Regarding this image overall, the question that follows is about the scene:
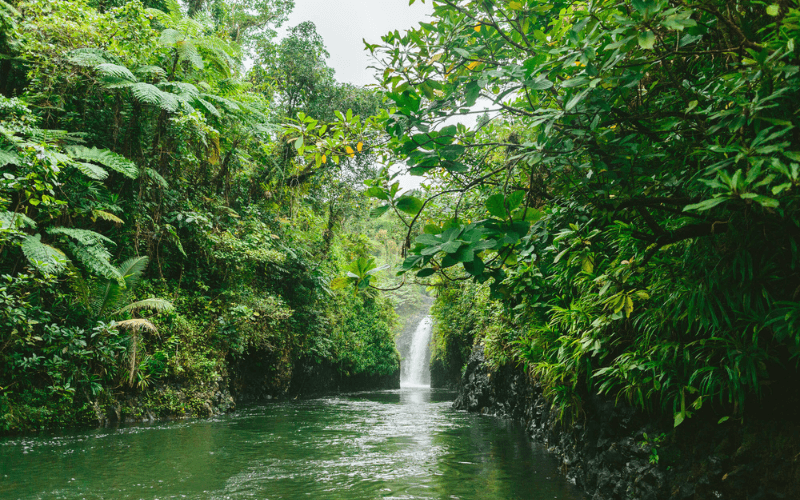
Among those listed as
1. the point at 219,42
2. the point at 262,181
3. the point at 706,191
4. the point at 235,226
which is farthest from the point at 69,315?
the point at 706,191

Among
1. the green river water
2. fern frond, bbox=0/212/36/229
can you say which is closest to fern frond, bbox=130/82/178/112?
fern frond, bbox=0/212/36/229

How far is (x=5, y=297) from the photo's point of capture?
5465mm

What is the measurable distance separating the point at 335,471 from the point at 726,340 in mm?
3976

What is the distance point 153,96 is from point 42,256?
3091 millimetres

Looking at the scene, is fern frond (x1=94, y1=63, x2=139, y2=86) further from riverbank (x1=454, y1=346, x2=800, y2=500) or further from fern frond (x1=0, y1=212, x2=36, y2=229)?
riverbank (x1=454, y1=346, x2=800, y2=500)

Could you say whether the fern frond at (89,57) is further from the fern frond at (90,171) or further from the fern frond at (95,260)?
the fern frond at (95,260)

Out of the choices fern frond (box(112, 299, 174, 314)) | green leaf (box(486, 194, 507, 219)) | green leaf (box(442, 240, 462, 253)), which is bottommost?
fern frond (box(112, 299, 174, 314))

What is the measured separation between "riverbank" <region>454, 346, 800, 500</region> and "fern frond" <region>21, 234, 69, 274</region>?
6.93m

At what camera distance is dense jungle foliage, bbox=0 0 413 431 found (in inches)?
245

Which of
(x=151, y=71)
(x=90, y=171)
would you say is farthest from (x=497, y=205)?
(x=151, y=71)

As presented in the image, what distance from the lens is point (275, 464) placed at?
5.08 m

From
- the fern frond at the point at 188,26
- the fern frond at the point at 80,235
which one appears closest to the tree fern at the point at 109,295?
the fern frond at the point at 80,235

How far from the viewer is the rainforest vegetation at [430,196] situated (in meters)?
2.05

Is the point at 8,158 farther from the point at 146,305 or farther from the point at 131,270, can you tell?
the point at 146,305
